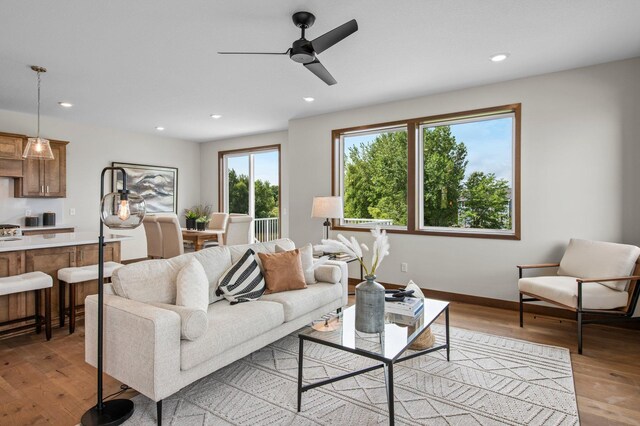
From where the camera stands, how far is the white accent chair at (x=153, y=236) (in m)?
5.34

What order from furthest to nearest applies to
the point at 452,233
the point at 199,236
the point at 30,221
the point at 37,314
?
the point at 199,236, the point at 30,221, the point at 452,233, the point at 37,314

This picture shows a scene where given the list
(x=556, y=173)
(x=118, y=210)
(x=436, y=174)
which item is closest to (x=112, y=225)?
(x=118, y=210)

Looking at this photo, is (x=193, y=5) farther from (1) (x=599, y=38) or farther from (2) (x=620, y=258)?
(2) (x=620, y=258)

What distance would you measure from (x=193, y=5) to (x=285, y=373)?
2.69m

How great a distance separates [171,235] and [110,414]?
137 inches

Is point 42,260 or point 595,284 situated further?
point 42,260

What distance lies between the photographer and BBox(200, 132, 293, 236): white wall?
6.66 m

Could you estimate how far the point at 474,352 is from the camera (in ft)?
9.46

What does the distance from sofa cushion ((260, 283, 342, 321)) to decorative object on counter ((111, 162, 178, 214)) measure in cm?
500

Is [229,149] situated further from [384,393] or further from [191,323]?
[384,393]

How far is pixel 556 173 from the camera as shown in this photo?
377 cm

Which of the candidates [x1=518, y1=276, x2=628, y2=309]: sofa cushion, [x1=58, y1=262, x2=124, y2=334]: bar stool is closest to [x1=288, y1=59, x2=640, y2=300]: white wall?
[x1=518, y1=276, x2=628, y2=309]: sofa cushion

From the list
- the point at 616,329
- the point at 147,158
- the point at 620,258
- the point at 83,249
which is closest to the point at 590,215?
the point at 620,258

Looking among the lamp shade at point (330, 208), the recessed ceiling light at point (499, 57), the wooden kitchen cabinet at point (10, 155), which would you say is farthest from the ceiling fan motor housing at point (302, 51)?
the wooden kitchen cabinet at point (10, 155)
